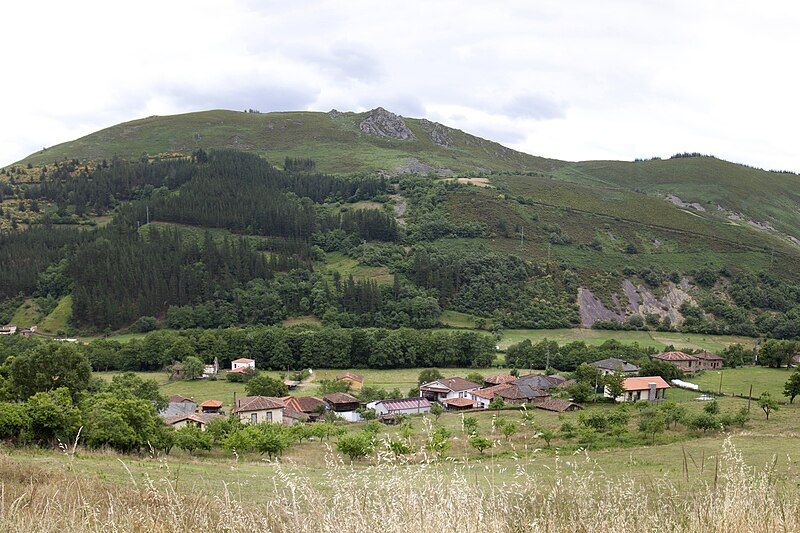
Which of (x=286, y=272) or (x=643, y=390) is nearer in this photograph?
(x=643, y=390)

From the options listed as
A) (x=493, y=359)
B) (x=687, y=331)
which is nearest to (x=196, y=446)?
(x=493, y=359)

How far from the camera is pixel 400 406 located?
1772 inches

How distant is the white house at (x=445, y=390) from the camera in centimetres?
4950

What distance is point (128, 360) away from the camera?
5925 cm

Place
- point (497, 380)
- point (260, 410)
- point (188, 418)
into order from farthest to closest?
point (497, 380) < point (260, 410) < point (188, 418)

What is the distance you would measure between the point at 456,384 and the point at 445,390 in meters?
1.78

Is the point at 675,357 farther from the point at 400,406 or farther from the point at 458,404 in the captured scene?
the point at 400,406

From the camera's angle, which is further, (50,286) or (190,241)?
(190,241)

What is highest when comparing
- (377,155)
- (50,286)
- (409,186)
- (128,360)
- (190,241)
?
(377,155)

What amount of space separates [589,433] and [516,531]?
28124mm

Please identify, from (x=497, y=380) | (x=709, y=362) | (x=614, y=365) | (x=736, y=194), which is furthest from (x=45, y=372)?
(x=736, y=194)

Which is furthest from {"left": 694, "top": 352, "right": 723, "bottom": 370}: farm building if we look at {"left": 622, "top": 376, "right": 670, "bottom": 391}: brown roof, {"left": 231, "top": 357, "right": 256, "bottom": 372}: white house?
{"left": 231, "top": 357, "right": 256, "bottom": 372}: white house

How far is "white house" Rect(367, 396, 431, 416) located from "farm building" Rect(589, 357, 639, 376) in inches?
690

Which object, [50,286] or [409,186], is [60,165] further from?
[409,186]
